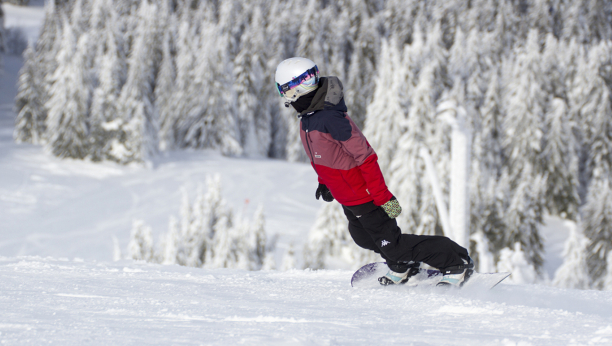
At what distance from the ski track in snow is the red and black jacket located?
61cm

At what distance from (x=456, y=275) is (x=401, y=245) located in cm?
41

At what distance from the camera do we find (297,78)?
9.75 feet

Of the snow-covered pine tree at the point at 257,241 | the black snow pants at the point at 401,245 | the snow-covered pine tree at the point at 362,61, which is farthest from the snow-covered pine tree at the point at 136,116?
the black snow pants at the point at 401,245

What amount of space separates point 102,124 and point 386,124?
1645cm

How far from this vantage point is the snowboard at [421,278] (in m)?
3.08

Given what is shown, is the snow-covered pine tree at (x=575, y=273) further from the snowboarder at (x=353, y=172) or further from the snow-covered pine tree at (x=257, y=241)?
the snowboarder at (x=353, y=172)

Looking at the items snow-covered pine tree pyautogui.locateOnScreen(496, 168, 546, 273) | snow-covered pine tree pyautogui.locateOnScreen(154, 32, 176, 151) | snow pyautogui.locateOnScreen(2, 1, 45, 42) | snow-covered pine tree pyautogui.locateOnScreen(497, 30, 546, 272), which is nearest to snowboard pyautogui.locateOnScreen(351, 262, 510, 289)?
snow-covered pine tree pyautogui.locateOnScreen(496, 168, 546, 273)

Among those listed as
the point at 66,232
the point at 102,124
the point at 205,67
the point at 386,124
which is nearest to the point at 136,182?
the point at 102,124

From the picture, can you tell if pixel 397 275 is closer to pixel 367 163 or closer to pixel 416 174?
pixel 367 163

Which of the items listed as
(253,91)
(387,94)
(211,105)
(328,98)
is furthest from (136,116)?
(328,98)

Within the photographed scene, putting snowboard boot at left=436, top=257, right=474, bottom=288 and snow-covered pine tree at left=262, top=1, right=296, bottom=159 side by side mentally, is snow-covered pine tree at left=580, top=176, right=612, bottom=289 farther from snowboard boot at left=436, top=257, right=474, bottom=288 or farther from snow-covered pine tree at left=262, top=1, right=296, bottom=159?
snowboard boot at left=436, top=257, right=474, bottom=288

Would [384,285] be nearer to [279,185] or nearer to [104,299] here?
[104,299]

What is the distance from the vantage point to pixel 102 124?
86.6 feet

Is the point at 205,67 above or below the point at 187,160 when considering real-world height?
above
